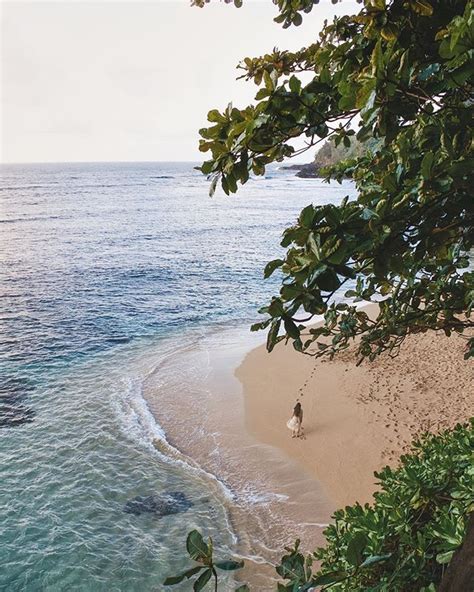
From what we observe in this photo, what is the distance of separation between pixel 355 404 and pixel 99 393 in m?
7.11

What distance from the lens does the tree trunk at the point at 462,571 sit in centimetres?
188

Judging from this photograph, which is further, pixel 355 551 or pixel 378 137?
pixel 378 137

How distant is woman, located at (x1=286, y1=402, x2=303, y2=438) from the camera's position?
10648 millimetres

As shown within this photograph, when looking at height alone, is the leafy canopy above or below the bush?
above

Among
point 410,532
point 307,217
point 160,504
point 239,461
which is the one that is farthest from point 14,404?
point 307,217

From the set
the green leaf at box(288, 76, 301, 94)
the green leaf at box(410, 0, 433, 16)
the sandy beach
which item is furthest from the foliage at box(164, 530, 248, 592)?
the sandy beach

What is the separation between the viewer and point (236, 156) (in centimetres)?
208

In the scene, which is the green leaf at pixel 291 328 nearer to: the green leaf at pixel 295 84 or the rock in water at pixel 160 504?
the green leaf at pixel 295 84

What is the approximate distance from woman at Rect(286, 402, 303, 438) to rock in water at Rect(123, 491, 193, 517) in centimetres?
288

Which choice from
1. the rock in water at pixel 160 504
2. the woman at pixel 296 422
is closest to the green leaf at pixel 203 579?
the rock in water at pixel 160 504

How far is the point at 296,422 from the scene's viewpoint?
10680 mm

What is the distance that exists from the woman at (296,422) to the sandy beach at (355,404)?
0.16 m

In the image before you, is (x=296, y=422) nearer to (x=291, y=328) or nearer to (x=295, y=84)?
(x=291, y=328)

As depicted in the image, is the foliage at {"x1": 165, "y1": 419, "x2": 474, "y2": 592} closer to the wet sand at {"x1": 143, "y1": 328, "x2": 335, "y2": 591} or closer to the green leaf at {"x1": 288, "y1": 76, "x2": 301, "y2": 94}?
the green leaf at {"x1": 288, "y1": 76, "x2": 301, "y2": 94}
